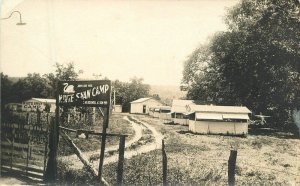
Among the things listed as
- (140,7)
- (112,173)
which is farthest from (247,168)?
(140,7)

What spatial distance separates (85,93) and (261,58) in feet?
83.5

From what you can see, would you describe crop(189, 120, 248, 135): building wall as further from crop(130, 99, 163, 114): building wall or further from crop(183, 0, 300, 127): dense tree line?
crop(130, 99, 163, 114): building wall

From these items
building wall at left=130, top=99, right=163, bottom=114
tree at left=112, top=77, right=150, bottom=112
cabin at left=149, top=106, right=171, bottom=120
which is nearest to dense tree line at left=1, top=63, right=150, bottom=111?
tree at left=112, top=77, right=150, bottom=112

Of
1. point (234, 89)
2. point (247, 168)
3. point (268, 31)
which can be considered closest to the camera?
point (247, 168)

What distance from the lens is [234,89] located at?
3644 cm

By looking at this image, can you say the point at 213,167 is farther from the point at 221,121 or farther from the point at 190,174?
the point at 221,121

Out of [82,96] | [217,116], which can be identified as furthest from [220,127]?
[82,96]

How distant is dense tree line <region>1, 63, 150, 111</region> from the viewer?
1965 cm

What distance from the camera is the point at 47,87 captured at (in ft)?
123

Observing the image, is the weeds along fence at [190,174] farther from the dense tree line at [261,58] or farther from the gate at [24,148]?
the dense tree line at [261,58]

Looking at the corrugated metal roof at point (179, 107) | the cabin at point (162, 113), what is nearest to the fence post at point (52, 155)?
the corrugated metal roof at point (179, 107)

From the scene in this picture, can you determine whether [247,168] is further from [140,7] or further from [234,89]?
[234,89]

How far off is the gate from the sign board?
949mm

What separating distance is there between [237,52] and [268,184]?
24.6m
